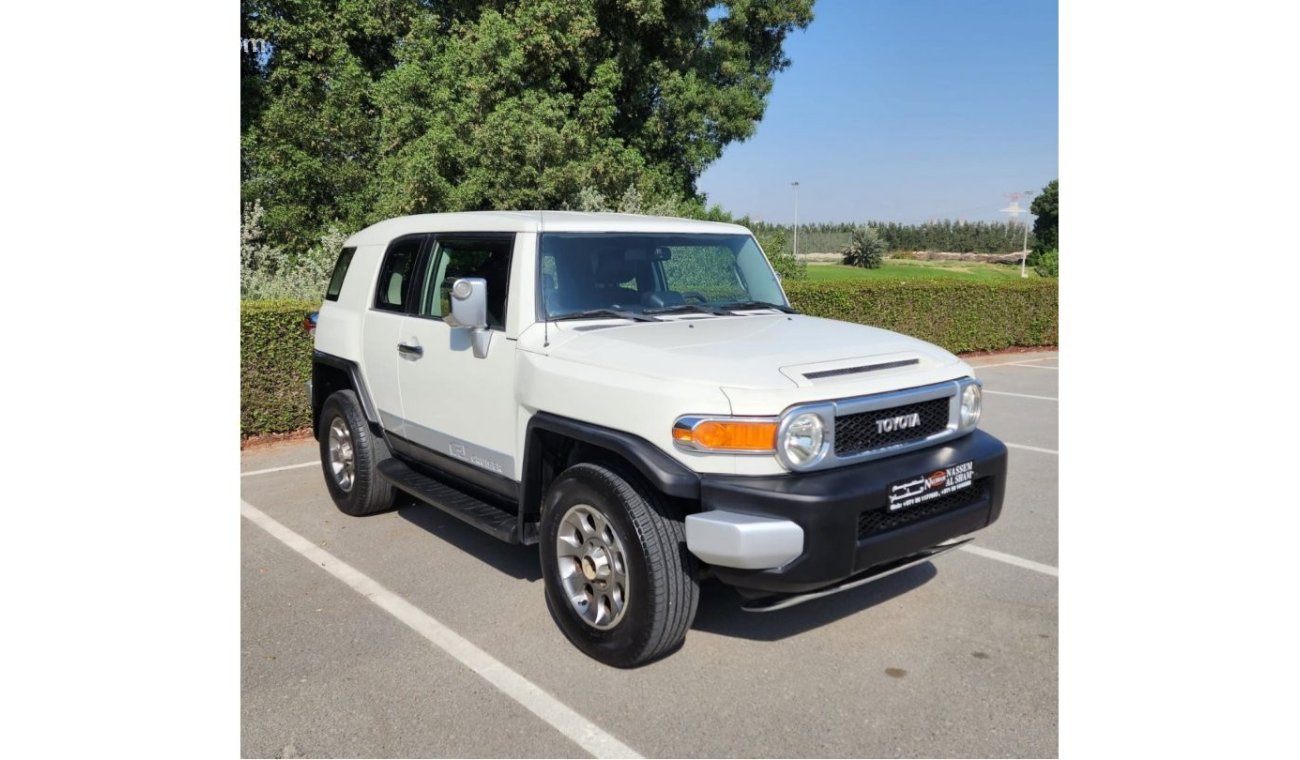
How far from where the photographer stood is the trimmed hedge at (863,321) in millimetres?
8758

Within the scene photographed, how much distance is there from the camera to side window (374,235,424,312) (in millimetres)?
5590

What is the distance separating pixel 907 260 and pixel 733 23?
5189 cm

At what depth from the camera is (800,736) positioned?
3.35 meters

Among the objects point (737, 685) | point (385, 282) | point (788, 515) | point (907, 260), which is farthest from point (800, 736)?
point (907, 260)

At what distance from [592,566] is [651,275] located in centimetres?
172

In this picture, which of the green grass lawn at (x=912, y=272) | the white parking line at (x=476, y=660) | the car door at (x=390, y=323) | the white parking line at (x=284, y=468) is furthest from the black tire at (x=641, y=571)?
the green grass lawn at (x=912, y=272)

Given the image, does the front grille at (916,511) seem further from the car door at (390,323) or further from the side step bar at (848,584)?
the car door at (390,323)

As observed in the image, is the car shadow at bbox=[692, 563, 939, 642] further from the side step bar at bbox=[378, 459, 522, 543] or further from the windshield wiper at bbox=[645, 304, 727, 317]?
the windshield wiper at bbox=[645, 304, 727, 317]

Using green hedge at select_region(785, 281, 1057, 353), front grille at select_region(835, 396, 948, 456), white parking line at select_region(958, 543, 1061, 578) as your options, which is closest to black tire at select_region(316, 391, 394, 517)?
front grille at select_region(835, 396, 948, 456)

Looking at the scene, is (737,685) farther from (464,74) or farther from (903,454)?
(464,74)

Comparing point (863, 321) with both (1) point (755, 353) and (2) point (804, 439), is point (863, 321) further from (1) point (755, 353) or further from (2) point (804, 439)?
(2) point (804, 439)

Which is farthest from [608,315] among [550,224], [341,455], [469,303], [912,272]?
[912,272]

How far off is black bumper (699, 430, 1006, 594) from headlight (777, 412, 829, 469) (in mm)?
67

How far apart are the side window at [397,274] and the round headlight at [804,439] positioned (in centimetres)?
293
